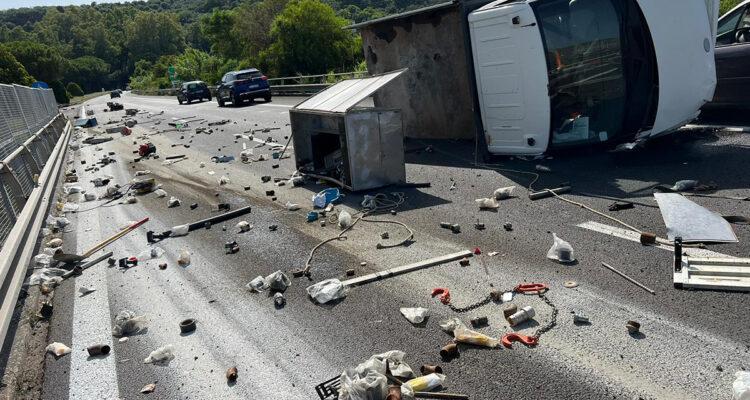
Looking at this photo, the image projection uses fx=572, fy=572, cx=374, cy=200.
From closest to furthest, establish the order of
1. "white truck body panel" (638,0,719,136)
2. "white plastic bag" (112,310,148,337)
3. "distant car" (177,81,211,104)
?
"white plastic bag" (112,310,148,337)
"white truck body panel" (638,0,719,136)
"distant car" (177,81,211,104)

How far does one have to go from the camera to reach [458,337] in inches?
143

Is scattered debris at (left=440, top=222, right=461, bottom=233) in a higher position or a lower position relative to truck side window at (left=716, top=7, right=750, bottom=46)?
lower

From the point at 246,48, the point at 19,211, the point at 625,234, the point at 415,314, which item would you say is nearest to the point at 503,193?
the point at 625,234

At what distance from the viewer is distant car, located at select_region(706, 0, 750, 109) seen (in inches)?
320

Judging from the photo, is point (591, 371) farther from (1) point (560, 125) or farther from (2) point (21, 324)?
(1) point (560, 125)

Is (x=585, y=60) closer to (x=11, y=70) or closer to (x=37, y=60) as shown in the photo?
(x=11, y=70)

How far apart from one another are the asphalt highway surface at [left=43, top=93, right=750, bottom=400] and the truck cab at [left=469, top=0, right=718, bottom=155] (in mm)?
518

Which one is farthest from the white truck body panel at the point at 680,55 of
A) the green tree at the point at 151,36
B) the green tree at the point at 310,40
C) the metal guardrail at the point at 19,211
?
the green tree at the point at 151,36

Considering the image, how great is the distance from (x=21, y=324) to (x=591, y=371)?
Answer: 445 cm

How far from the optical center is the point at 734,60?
8.20m

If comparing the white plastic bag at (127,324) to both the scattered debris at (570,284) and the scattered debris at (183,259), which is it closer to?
the scattered debris at (183,259)

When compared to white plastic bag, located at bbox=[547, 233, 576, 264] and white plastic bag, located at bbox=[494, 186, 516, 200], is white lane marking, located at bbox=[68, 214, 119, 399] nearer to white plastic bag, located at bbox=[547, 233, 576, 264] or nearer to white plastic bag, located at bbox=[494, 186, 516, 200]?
white plastic bag, located at bbox=[547, 233, 576, 264]

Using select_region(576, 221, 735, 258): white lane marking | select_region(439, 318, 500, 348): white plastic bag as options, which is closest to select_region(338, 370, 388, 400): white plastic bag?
select_region(439, 318, 500, 348): white plastic bag

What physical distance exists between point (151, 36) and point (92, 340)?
177579 millimetres
